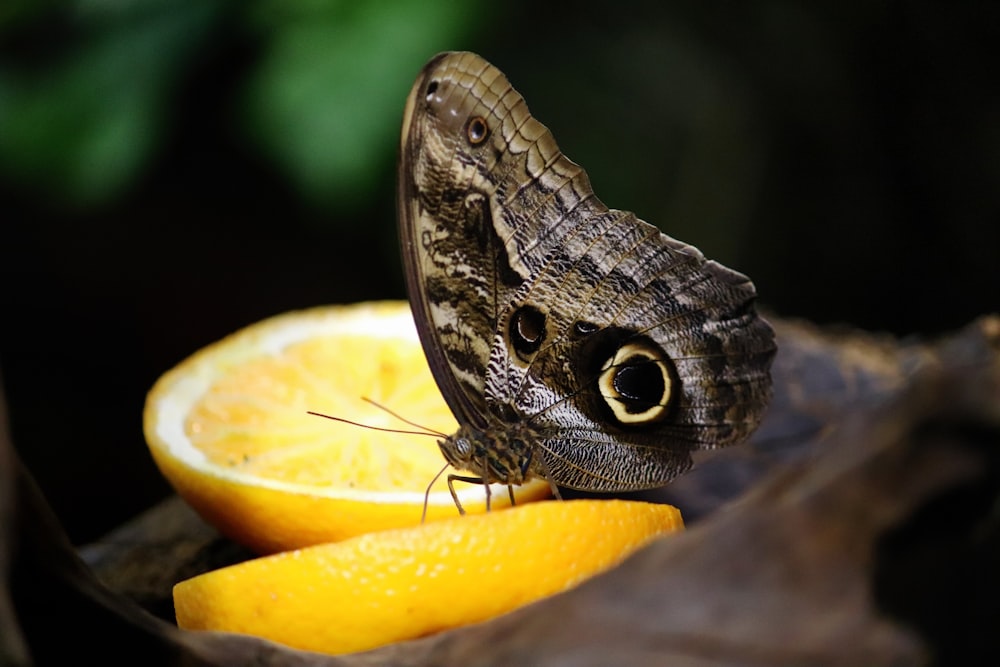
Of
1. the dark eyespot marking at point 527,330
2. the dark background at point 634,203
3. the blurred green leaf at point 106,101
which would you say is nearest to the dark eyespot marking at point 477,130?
the dark eyespot marking at point 527,330

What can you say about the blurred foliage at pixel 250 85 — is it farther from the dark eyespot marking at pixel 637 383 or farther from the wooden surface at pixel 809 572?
the wooden surface at pixel 809 572

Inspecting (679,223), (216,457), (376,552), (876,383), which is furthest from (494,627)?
(679,223)

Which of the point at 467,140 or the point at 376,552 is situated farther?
the point at 467,140

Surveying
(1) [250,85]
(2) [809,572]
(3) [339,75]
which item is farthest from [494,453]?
(1) [250,85]

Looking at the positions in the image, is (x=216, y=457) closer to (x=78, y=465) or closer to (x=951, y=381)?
(x=951, y=381)

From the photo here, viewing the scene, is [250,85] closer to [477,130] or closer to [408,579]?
[477,130]

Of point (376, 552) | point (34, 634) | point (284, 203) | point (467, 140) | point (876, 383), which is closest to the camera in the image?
point (34, 634)
